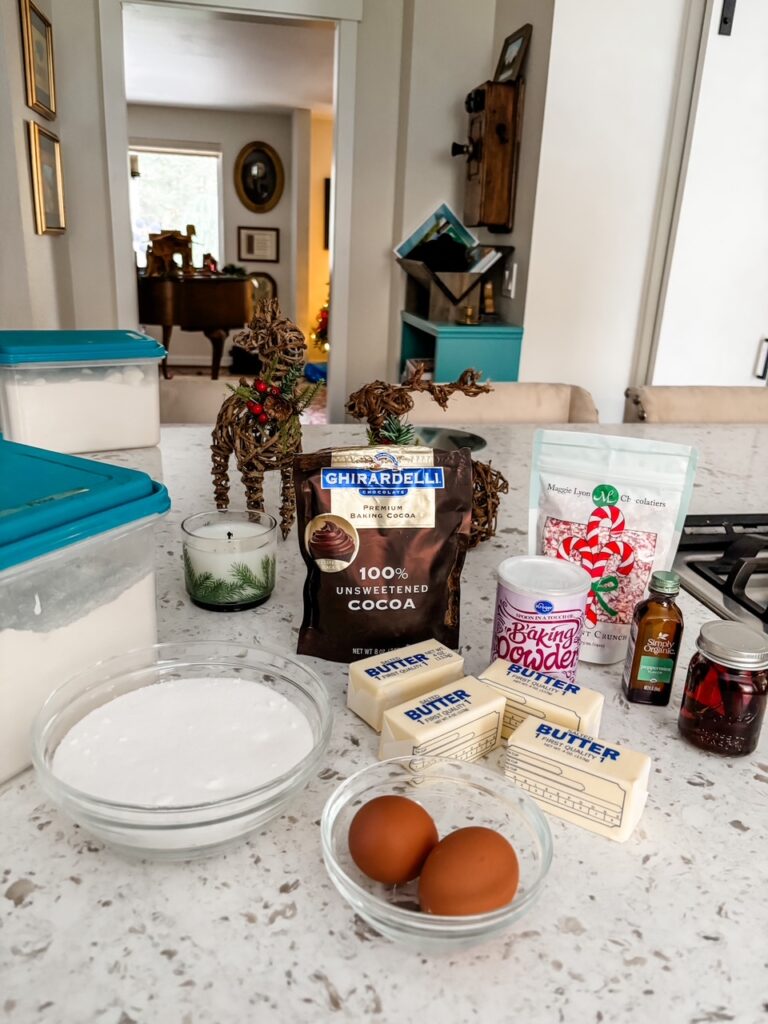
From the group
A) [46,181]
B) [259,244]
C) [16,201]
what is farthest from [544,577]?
[259,244]

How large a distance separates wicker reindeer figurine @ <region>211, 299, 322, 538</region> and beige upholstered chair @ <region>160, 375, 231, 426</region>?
0.93m

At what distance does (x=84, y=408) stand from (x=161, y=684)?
2.72 feet

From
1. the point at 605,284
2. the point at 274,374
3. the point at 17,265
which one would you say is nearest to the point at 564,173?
the point at 605,284

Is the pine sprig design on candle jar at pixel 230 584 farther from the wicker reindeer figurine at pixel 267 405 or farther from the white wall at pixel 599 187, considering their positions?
the white wall at pixel 599 187

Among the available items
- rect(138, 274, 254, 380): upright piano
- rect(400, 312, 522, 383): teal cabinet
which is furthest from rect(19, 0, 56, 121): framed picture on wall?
rect(138, 274, 254, 380): upright piano

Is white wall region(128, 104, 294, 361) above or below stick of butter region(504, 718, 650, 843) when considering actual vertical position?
above

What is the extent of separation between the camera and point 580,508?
76cm

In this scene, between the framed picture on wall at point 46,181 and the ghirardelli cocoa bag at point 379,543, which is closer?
the ghirardelli cocoa bag at point 379,543

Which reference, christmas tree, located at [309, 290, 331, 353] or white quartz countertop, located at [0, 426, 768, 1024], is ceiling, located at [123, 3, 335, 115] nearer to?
christmas tree, located at [309, 290, 331, 353]

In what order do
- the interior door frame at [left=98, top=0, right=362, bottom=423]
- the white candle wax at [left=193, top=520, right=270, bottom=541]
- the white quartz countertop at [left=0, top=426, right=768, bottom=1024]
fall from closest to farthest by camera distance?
the white quartz countertop at [left=0, top=426, right=768, bottom=1024], the white candle wax at [left=193, top=520, right=270, bottom=541], the interior door frame at [left=98, top=0, right=362, bottom=423]

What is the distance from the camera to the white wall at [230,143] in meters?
7.09

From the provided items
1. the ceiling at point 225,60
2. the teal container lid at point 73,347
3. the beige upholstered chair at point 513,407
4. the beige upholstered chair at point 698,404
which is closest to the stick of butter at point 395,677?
the teal container lid at point 73,347

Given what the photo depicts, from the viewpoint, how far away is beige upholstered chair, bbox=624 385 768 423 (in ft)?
6.70

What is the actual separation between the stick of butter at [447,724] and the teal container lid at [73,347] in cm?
89
